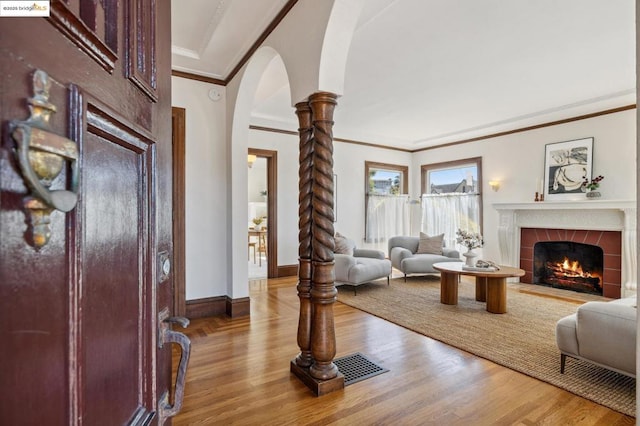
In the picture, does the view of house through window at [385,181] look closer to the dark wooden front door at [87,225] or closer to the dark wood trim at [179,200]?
the dark wood trim at [179,200]

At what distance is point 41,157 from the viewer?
33 cm

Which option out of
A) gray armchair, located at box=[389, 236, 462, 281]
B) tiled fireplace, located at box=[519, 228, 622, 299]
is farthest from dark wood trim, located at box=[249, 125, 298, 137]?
tiled fireplace, located at box=[519, 228, 622, 299]

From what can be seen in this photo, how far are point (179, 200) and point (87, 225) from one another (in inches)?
128

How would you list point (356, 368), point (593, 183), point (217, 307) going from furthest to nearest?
point (593, 183) < point (217, 307) < point (356, 368)

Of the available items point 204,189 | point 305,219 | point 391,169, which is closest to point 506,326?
point 305,219

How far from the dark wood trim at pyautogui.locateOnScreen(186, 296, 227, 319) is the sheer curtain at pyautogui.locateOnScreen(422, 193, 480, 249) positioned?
519 cm

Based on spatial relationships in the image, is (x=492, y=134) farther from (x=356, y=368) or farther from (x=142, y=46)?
(x=142, y=46)

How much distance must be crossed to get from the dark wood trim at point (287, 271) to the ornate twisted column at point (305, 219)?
3.80m

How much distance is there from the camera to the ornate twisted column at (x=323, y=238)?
83.9 inches

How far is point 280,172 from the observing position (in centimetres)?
613

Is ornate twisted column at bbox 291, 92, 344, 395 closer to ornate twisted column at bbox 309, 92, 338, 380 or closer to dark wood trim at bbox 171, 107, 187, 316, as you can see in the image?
ornate twisted column at bbox 309, 92, 338, 380

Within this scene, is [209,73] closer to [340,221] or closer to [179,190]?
[179,190]

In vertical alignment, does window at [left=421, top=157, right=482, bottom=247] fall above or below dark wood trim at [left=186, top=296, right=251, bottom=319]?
above

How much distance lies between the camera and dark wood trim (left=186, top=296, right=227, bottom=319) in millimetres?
3566
